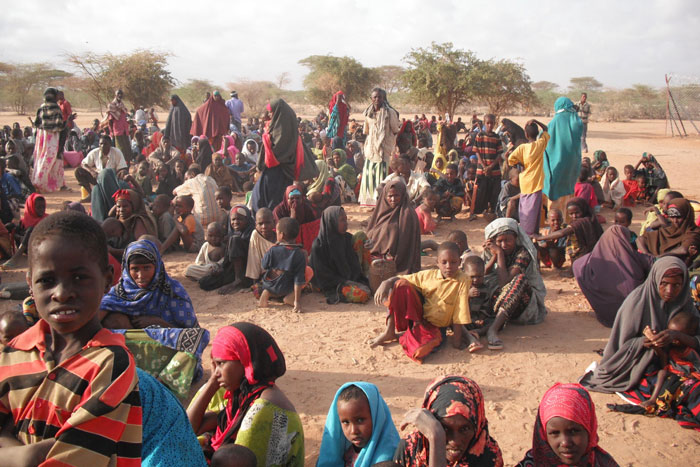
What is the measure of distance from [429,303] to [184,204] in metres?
4.15

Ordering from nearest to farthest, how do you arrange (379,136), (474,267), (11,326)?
(11,326), (474,267), (379,136)

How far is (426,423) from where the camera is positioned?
2.28 m

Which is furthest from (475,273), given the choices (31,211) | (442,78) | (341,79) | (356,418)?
(341,79)

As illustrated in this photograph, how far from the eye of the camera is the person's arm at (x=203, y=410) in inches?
112

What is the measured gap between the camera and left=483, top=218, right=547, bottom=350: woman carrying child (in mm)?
5031

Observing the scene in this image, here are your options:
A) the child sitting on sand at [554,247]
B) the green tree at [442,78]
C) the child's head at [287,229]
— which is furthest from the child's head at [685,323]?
the green tree at [442,78]

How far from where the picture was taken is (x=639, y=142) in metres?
23.6

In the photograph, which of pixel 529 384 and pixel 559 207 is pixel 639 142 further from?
pixel 529 384

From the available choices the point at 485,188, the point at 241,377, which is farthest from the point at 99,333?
the point at 485,188

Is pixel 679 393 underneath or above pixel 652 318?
underneath

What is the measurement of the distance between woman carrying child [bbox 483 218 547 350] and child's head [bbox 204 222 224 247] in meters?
3.24

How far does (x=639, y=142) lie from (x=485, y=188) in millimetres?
17967

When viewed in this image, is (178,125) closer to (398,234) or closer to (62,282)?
(398,234)

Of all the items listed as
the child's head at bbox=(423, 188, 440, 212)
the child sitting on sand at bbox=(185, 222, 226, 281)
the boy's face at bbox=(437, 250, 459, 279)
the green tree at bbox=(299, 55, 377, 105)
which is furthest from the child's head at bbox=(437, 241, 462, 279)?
the green tree at bbox=(299, 55, 377, 105)
